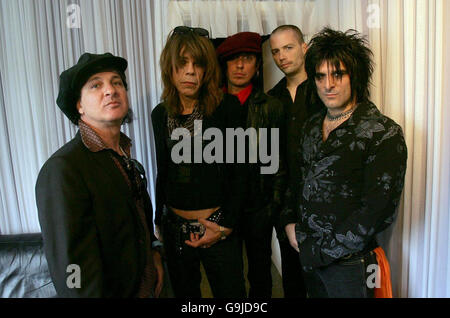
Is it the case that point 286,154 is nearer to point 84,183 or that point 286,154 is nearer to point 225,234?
point 225,234

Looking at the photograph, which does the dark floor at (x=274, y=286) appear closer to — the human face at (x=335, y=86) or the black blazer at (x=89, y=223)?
the black blazer at (x=89, y=223)

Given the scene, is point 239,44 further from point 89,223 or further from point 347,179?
point 89,223

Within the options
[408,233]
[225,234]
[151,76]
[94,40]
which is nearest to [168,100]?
[151,76]

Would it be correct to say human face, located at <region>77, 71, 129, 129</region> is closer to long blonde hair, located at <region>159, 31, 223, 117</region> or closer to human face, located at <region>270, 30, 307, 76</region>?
long blonde hair, located at <region>159, 31, 223, 117</region>

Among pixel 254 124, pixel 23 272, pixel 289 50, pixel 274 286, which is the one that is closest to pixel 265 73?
pixel 289 50

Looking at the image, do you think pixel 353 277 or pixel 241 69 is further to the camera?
pixel 241 69

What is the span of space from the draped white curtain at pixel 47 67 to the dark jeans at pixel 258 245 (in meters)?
0.59

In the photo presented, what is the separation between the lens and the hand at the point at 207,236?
3.93ft

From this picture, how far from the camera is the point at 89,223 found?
2.62 ft

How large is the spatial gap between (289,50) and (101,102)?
81cm

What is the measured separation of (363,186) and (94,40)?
123 cm

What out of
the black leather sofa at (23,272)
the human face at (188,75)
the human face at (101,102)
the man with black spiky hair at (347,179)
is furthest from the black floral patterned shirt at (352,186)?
the black leather sofa at (23,272)
